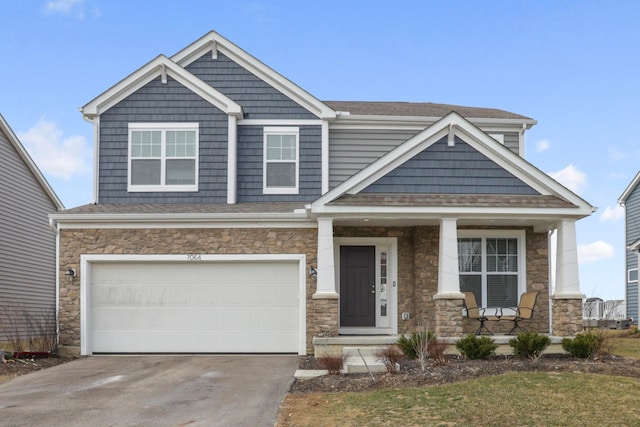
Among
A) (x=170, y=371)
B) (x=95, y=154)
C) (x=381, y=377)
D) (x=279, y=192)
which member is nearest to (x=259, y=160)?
(x=279, y=192)

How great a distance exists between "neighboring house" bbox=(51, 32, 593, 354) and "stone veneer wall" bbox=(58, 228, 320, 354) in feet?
0.10

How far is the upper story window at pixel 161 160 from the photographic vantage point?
1723 cm

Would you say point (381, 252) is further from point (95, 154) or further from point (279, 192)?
point (95, 154)

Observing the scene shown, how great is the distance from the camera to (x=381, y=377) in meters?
11.2

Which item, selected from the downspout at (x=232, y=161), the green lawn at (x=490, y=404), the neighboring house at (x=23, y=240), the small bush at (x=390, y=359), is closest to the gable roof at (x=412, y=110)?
the downspout at (x=232, y=161)

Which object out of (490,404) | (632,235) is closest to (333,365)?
(490,404)

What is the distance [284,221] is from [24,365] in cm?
598

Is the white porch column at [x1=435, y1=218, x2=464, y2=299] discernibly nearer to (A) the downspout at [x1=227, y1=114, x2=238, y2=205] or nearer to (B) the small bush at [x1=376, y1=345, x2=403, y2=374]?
(B) the small bush at [x1=376, y1=345, x2=403, y2=374]

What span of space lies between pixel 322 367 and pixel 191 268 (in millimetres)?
4476

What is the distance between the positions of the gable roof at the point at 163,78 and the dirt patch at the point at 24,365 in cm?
581

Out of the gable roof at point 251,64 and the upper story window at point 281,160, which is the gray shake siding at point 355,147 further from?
the upper story window at point 281,160

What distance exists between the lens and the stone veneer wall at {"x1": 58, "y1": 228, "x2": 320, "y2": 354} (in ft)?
52.1

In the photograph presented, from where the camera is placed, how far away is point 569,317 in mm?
14633

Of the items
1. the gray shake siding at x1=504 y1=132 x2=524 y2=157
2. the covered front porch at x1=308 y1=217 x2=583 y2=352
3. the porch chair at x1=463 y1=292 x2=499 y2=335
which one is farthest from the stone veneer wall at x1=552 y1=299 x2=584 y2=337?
the gray shake siding at x1=504 y1=132 x2=524 y2=157
